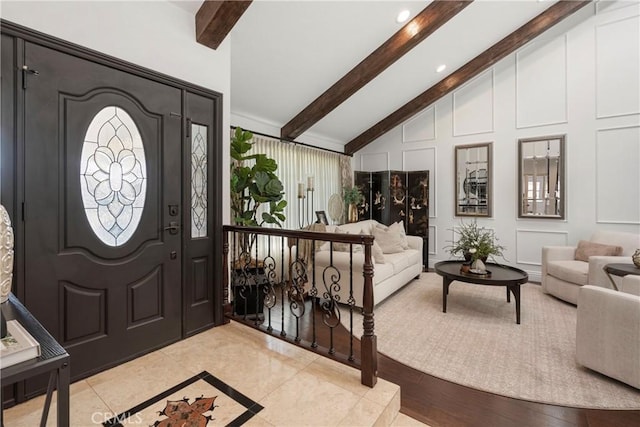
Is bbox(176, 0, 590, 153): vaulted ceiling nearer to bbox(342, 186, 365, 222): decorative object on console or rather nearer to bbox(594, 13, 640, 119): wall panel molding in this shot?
bbox(594, 13, 640, 119): wall panel molding

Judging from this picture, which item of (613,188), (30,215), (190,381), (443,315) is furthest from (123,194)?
(613,188)

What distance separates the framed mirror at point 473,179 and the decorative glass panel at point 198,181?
4.88 metres

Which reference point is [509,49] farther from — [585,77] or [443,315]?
[443,315]

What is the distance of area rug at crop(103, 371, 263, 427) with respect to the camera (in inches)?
64.1

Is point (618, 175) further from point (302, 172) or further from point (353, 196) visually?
point (302, 172)

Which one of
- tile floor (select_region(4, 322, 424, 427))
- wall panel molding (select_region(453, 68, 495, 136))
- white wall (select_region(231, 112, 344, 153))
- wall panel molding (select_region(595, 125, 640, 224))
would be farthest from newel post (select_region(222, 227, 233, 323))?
wall panel molding (select_region(595, 125, 640, 224))

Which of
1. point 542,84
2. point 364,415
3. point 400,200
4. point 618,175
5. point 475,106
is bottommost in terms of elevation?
point 364,415

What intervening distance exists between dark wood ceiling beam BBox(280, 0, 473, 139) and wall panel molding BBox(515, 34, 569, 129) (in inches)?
93.9

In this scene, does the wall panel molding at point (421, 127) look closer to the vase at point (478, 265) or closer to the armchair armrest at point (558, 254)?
the armchair armrest at point (558, 254)

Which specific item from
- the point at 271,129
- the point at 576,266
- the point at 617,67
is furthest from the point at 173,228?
the point at 617,67

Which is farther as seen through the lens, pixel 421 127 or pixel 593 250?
pixel 421 127

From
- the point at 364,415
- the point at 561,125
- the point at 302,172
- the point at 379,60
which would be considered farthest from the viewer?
the point at 302,172

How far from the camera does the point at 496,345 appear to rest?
2.82 metres

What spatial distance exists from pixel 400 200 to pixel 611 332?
4.16 metres
